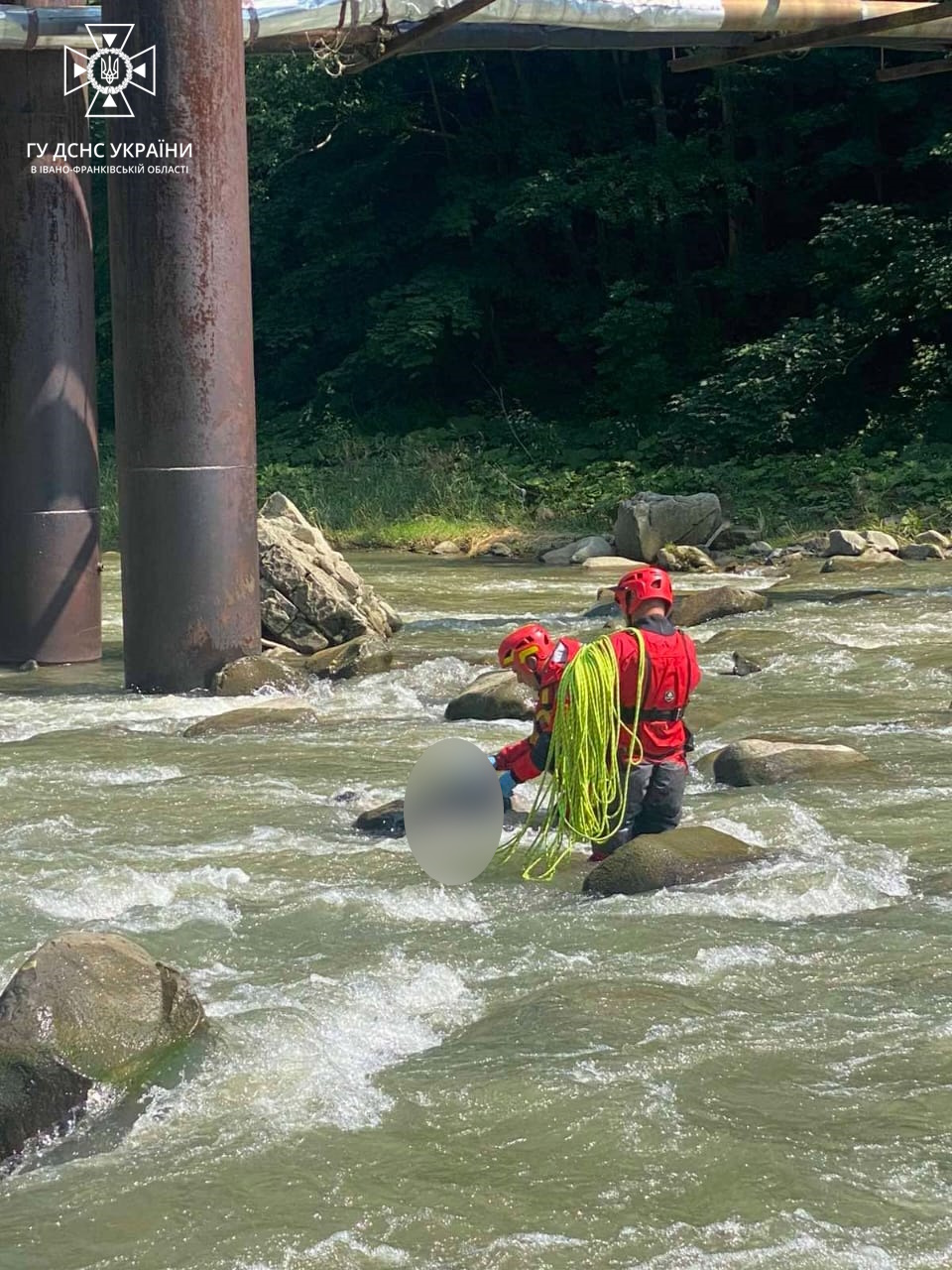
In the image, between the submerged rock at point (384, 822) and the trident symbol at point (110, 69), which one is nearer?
the submerged rock at point (384, 822)

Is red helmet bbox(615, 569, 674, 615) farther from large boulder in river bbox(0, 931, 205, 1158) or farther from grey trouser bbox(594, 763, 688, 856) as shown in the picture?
large boulder in river bbox(0, 931, 205, 1158)

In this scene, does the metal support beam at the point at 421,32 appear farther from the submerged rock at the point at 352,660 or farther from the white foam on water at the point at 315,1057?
the white foam on water at the point at 315,1057

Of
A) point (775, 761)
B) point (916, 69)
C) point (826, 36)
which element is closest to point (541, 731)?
point (775, 761)

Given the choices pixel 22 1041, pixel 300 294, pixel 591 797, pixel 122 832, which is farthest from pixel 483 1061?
pixel 300 294

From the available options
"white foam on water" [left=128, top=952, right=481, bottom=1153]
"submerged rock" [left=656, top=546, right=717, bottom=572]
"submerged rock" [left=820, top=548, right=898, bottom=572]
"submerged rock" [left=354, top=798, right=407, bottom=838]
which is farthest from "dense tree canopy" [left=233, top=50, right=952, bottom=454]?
"white foam on water" [left=128, top=952, right=481, bottom=1153]

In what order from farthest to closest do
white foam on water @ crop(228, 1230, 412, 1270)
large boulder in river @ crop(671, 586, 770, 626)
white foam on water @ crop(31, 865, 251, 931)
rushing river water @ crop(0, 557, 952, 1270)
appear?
1. large boulder in river @ crop(671, 586, 770, 626)
2. white foam on water @ crop(31, 865, 251, 931)
3. rushing river water @ crop(0, 557, 952, 1270)
4. white foam on water @ crop(228, 1230, 412, 1270)

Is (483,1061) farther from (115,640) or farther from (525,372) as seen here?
(525,372)

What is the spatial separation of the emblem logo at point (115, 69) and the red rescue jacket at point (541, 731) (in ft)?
18.8

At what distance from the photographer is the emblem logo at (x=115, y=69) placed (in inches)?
446

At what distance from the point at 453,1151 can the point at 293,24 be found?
33.9ft

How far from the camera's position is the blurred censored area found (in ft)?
22.1

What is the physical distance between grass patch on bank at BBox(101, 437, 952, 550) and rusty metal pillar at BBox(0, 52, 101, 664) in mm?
10803

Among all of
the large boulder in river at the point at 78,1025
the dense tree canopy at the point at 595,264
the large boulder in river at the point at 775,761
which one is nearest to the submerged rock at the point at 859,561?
the dense tree canopy at the point at 595,264

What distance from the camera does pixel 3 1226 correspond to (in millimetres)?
4352
